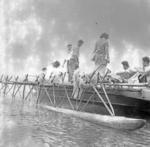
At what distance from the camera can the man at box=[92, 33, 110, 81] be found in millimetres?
11297

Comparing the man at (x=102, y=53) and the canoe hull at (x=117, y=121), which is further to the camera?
the man at (x=102, y=53)

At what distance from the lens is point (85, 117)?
903 cm

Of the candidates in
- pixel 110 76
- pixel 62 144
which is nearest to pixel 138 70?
pixel 110 76

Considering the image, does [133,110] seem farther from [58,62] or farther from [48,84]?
[58,62]

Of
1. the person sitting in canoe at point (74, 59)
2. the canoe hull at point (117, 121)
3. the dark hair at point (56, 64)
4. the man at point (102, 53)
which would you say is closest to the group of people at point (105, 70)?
the man at point (102, 53)

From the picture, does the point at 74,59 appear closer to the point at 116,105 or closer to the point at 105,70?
the point at 105,70

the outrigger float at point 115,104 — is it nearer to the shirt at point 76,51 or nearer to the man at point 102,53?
the man at point 102,53

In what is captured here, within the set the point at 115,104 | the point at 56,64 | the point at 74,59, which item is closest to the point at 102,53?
the point at 115,104

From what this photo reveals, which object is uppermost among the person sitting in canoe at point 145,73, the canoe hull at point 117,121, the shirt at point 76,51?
the shirt at point 76,51

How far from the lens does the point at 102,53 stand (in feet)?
37.3

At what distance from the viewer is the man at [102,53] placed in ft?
37.1

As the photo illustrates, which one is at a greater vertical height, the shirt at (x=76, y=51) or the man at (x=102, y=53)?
the shirt at (x=76, y=51)

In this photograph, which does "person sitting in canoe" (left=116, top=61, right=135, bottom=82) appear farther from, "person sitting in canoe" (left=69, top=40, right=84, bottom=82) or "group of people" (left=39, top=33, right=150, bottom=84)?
"person sitting in canoe" (left=69, top=40, right=84, bottom=82)

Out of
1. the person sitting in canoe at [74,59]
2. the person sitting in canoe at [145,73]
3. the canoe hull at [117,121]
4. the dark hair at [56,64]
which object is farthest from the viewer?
the dark hair at [56,64]
